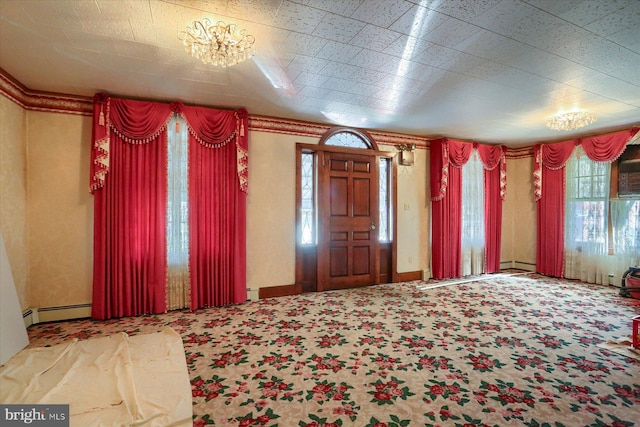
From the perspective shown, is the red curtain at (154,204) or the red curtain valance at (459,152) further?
the red curtain valance at (459,152)

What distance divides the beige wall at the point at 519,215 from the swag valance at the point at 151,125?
5805 millimetres

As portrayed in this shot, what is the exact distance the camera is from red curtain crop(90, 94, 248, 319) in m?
3.57

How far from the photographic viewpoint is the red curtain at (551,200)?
5.70 m

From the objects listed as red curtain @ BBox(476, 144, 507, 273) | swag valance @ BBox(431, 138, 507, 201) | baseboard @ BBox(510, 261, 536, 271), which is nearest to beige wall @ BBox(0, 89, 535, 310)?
swag valance @ BBox(431, 138, 507, 201)

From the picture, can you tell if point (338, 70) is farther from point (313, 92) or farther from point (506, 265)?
point (506, 265)

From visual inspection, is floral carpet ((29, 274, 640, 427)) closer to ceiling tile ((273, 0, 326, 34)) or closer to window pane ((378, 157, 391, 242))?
window pane ((378, 157, 391, 242))

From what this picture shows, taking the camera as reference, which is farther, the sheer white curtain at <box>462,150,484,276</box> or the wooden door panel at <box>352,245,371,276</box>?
the sheer white curtain at <box>462,150,484,276</box>

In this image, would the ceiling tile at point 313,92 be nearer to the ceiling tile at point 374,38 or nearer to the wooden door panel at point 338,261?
the ceiling tile at point 374,38

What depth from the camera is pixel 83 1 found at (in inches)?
77.8

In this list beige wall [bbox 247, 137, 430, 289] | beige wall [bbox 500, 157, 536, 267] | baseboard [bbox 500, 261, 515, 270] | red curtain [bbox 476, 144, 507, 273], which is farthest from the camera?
baseboard [bbox 500, 261, 515, 270]

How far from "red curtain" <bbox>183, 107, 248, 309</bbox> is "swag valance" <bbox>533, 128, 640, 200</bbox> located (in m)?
5.77

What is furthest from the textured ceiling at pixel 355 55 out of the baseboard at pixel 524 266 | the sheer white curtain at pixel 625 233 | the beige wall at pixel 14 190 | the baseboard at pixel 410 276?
the baseboard at pixel 524 266

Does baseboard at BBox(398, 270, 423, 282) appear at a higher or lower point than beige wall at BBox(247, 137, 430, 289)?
lower

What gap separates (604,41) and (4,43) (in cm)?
493
